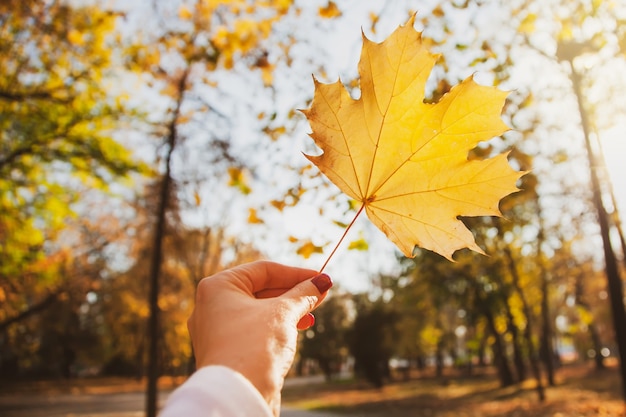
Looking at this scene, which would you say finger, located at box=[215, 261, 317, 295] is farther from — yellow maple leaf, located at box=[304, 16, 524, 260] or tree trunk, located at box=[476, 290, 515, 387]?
tree trunk, located at box=[476, 290, 515, 387]

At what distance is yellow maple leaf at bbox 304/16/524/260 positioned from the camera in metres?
1.21

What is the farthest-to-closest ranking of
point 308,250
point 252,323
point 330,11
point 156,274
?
point 156,274 → point 330,11 → point 308,250 → point 252,323

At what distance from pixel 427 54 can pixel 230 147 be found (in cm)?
873

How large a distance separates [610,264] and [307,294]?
31.9 ft

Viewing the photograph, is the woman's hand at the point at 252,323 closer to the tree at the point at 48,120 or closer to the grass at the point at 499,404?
the tree at the point at 48,120

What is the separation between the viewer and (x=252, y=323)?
95 cm

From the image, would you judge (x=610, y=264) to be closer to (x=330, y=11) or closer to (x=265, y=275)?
(x=330, y=11)

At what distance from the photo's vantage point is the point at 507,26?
595cm

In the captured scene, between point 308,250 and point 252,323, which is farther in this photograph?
point 308,250

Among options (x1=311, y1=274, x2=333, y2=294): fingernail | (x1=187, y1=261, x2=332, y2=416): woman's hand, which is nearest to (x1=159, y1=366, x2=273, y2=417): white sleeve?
(x1=187, y1=261, x2=332, y2=416): woman's hand

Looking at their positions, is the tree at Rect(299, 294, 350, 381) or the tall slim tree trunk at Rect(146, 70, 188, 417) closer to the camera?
the tall slim tree trunk at Rect(146, 70, 188, 417)

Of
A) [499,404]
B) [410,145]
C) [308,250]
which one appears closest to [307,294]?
[410,145]

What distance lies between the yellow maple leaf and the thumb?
291 mm

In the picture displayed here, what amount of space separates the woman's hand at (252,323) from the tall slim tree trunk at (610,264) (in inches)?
354
